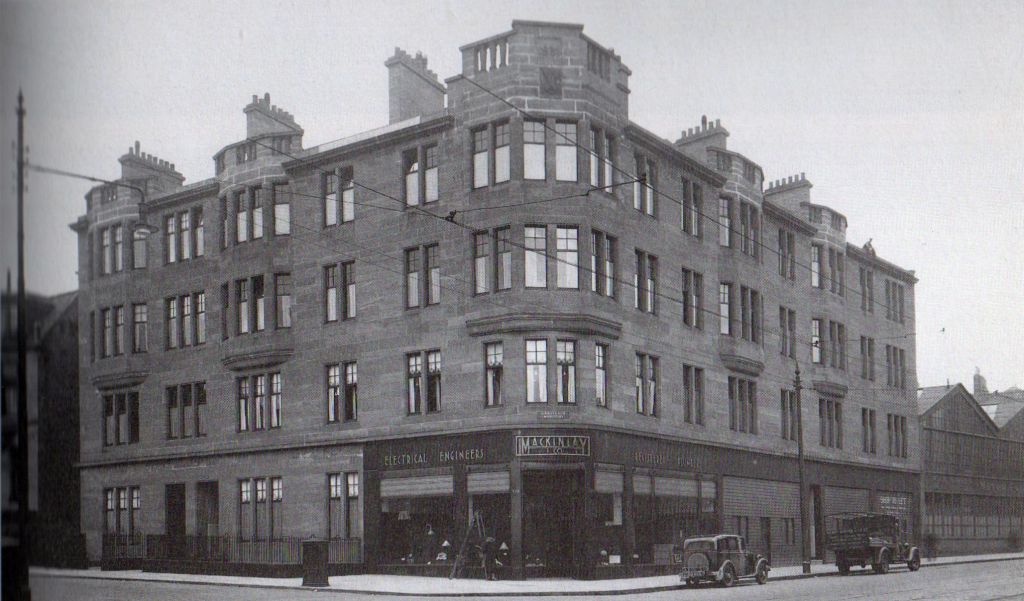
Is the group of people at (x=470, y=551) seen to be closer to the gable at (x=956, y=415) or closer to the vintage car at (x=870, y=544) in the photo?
the vintage car at (x=870, y=544)

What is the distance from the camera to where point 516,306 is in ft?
89.9

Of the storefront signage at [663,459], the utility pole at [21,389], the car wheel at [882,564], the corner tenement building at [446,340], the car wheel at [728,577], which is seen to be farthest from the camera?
the car wheel at [882,564]

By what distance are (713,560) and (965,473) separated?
80.7 ft

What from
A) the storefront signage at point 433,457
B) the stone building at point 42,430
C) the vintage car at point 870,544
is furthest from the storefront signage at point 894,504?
the stone building at point 42,430

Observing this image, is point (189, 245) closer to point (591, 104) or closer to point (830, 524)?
point (591, 104)

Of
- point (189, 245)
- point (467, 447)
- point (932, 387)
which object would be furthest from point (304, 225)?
point (932, 387)

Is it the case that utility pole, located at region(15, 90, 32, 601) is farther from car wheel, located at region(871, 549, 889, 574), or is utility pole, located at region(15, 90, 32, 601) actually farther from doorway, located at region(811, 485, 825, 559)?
doorway, located at region(811, 485, 825, 559)

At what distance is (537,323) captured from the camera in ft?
89.5

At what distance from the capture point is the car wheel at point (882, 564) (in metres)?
33.2

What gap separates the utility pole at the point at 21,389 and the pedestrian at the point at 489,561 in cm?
1731

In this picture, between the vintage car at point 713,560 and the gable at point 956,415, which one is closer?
the vintage car at point 713,560

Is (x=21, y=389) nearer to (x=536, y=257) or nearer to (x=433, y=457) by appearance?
(x=536, y=257)

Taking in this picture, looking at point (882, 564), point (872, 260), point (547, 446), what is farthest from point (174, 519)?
point (872, 260)

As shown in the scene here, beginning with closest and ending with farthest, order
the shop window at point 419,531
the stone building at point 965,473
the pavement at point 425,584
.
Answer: the pavement at point 425,584 → the shop window at point 419,531 → the stone building at point 965,473
